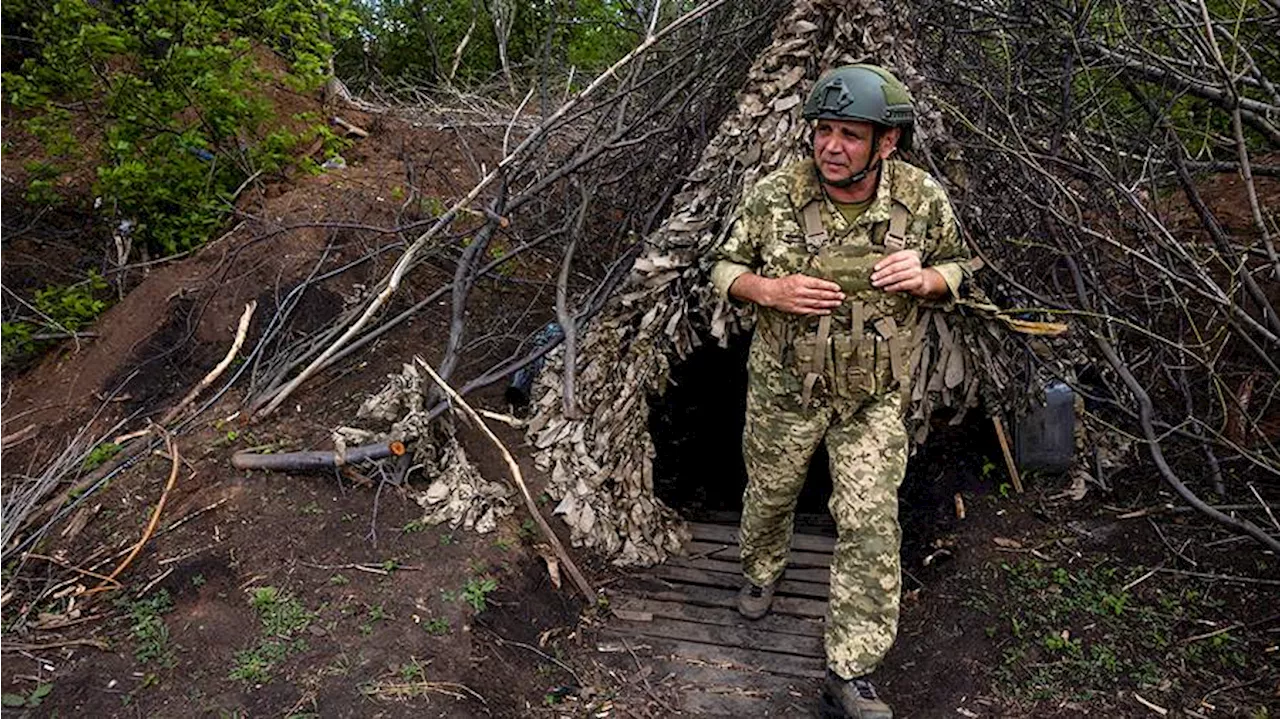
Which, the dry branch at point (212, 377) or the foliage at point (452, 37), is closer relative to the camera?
the dry branch at point (212, 377)

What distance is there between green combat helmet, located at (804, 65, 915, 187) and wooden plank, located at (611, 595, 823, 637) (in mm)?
1918

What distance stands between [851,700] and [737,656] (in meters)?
0.69

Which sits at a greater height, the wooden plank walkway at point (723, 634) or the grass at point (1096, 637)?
the grass at point (1096, 637)

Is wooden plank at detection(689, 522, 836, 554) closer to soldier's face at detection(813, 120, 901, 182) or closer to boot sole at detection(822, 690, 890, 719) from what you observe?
boot sole at detection(822, 690, 890, 719)

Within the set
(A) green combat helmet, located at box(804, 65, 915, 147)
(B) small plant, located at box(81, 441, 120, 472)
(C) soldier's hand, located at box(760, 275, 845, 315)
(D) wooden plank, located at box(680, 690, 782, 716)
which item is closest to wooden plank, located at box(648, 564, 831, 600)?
(D) wooden plank, located at box(680, 690, 782, 716)

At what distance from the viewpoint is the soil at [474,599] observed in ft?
10.3

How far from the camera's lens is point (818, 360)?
333 cm

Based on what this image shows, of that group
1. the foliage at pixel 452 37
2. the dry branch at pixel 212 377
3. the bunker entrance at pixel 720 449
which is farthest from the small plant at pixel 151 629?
the foliage at pixel 452 37

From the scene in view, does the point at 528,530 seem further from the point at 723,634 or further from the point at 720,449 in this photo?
the point at 720,449

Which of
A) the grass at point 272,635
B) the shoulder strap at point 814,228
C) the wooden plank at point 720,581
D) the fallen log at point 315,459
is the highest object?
the shoulder strap at point 814,228

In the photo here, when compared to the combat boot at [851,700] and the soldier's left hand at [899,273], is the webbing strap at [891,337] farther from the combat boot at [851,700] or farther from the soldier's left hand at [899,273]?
the combat boot at [851,700]

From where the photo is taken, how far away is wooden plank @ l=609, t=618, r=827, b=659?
3.89 meters

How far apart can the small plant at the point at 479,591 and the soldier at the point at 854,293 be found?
131 cm

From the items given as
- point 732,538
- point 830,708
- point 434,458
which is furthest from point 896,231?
point 434,458
